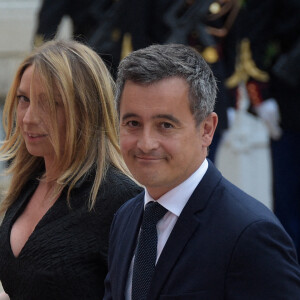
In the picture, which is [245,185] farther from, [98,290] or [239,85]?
[98,290]

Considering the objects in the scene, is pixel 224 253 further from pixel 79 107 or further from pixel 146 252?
pixel 79 107

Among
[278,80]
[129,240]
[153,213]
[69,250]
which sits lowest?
[69,250]

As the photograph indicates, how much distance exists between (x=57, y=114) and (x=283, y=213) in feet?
7.92

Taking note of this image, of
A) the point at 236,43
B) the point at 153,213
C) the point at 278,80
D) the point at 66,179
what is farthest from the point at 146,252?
the point at 236,43

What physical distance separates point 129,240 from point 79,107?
26.0 inches

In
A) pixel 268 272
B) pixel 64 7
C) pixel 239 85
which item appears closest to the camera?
pixel 268 272

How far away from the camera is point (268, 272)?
2.03 meters

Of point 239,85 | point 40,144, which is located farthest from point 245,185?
point 40,144

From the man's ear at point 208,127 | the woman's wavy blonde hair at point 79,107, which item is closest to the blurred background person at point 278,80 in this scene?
the woman's wavy blonde hair at point 79,107

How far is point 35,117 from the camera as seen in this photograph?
114 inches

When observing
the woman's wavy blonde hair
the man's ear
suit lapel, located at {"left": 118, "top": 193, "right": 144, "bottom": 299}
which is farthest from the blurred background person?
the man's ear

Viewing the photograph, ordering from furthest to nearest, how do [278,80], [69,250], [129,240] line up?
[278,80] → [69,250] → [129,240]

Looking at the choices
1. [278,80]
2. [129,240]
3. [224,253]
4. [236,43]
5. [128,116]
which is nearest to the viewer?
[224,253]

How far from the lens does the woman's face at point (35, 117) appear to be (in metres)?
2.90
